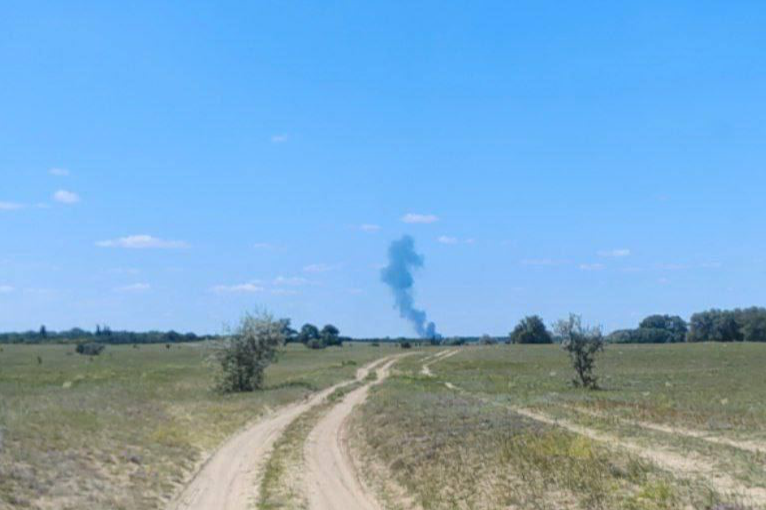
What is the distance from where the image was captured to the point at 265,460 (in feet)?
99.7

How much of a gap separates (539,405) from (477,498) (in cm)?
2556

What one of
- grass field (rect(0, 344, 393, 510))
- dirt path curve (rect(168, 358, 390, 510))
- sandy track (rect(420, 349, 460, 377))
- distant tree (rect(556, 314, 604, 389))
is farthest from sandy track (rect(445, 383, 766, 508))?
sandy track (rect(420, 349, 460, 377))

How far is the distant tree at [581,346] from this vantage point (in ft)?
219

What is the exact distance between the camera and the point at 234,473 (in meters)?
27.7

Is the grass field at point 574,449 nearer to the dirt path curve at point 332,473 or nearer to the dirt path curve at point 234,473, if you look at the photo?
the dirt path curve at point 332,473

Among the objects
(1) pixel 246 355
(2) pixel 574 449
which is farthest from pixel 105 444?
(1) pixel 246 355

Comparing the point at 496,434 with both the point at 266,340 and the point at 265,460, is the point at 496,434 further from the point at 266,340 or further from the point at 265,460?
the point at 266,340

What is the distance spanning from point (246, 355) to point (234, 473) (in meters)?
43.7

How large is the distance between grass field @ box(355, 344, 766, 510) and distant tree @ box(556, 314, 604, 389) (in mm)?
11292

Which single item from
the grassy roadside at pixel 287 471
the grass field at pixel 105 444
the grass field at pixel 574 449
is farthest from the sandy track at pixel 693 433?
the grass field at pixel 105 444

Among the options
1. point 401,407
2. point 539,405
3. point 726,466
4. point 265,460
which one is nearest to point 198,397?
point 401,407

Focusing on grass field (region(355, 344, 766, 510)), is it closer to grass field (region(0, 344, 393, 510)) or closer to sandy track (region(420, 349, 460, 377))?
grass field (region(0, 344, 393, 510))

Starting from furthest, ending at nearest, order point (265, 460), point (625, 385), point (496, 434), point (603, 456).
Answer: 1. point (625, 385)
2. point (265, 460)
3. point (496, 434)
4. point (603, 456)

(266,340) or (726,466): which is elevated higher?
(266,340)
